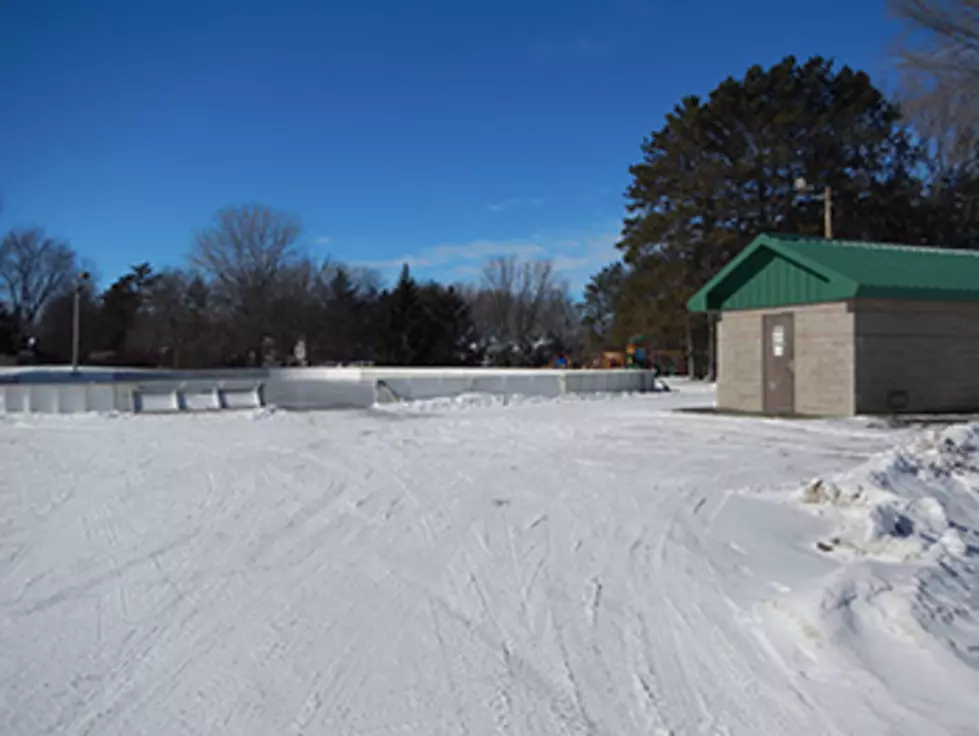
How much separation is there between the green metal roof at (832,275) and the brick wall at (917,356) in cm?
36

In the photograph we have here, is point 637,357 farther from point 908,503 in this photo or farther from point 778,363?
point 908,503

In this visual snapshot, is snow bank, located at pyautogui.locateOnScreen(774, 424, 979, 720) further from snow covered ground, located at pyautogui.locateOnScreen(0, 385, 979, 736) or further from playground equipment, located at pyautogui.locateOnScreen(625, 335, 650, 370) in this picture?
playground equipment, located at pyautogui.locateOnScreen(625, 335, 650, 370)

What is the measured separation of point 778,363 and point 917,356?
279 cm

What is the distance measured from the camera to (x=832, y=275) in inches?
624

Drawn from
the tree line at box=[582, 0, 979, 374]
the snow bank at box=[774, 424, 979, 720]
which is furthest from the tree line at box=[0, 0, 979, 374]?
the snow bank at box=[774, 424, 979, 720]

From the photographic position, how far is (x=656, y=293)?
39.5m

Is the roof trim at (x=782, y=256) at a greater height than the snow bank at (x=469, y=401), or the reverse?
the roof trim at (x=782, y=256)

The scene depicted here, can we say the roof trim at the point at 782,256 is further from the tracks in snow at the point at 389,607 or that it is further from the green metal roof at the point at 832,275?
the tracks in snow at the point at 389,607

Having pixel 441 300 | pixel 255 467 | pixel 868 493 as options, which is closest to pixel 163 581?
pixel 255 467

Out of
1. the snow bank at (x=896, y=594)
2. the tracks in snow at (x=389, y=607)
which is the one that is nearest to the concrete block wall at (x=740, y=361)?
the tracks in snow at (x=389, y=607)

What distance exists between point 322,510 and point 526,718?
15.2 ft

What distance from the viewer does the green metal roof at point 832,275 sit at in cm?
1579

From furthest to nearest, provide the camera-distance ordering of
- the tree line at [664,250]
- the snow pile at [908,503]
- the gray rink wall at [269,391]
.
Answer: the tree line at [664,250] < the gray rink wall at [269,391] < the snow pile at [908,503]

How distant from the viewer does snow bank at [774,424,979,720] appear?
3781 millimetres
